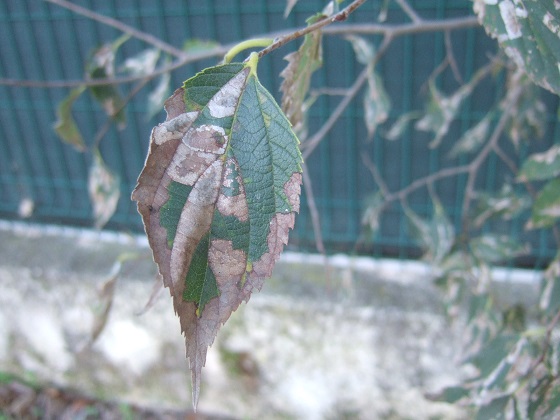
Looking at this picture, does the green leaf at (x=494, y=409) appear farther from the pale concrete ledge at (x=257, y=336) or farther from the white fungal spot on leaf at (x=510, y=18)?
the pale concrete ledge at (x=257, y=336)

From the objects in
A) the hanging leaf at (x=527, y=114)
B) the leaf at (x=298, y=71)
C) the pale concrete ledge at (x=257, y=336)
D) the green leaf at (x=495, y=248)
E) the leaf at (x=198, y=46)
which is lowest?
the pale concrete ledge at (x=257, y=336)

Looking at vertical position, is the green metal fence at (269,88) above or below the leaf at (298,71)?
below

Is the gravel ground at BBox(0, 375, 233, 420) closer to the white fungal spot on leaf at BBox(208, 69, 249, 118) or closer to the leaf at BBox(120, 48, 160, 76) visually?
the leaf at BBox(120, 48, 160, 76)

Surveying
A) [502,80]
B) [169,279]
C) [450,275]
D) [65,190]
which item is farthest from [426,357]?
[65,190]

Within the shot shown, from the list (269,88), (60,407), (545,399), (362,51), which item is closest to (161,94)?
(362,51)

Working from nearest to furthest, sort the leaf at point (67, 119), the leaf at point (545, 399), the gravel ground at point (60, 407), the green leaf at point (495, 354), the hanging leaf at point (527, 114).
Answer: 1. the leaf at point (545, 399)
2. the green leaf at point (495, 354)
3. the leaf at point (67, 119)
4. the hanging leaf at point (527, 114)
5. the gravel ground at point (60, 407)

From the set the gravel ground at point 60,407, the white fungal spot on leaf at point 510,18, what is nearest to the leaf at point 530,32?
the white fungal spot on leaf at point 510,18

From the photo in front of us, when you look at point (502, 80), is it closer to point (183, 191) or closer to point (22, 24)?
point (183, 191)
